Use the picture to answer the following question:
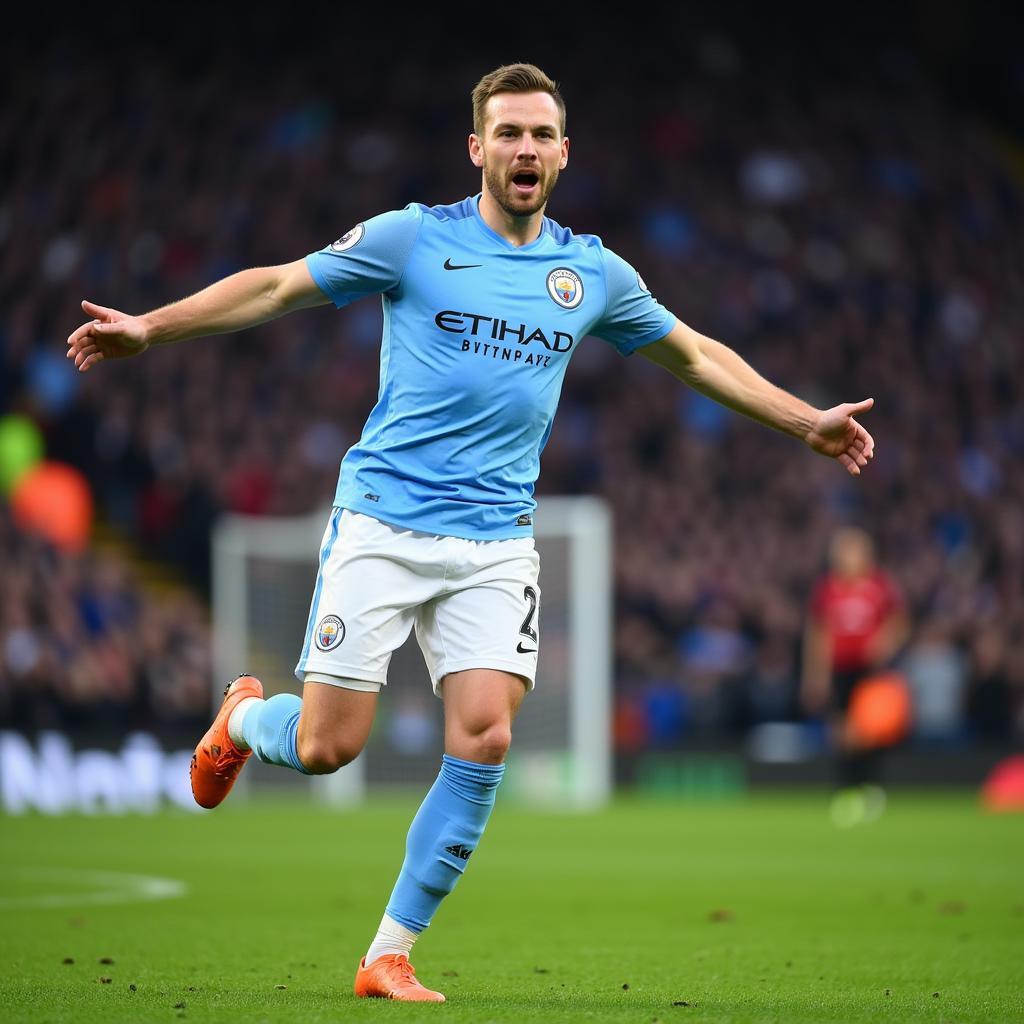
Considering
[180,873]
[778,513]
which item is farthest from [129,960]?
[778,513]

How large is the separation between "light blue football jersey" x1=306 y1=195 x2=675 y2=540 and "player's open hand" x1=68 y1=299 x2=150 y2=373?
0.53 meters

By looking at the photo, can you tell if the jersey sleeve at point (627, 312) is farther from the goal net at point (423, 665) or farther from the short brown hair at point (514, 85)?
the goal net at point (423, 665)

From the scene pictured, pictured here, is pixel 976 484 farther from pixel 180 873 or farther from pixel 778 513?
pixel 180 873

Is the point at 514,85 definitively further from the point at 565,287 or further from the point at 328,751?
the point at 328,751

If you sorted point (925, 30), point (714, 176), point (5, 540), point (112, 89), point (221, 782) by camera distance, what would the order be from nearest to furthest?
1. point (221, 782)
2. point (5, 540)
3. point (112, 89)
4. point (714, 176)
5. point (925, 30)

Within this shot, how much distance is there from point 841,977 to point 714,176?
2010 cm

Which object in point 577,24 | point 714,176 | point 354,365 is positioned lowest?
point 354,365

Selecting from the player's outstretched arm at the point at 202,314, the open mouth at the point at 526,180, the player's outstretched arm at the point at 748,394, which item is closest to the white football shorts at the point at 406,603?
the player's outstretched arm at the point at 202,314

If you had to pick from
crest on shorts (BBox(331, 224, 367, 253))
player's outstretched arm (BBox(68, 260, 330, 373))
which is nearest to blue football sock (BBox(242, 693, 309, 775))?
player's outstretched arm (BBox(68, 260, 330, 373))

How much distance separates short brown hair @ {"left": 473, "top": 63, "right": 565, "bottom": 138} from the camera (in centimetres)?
523

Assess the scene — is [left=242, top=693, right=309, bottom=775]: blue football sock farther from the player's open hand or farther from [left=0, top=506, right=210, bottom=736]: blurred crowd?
[left=0, top=506, right=210, bottom=736]: blurred crowd

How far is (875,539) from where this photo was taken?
21.4 metres

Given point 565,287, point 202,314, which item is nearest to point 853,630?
point 565,287

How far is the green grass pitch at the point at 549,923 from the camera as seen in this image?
5.06 metres
